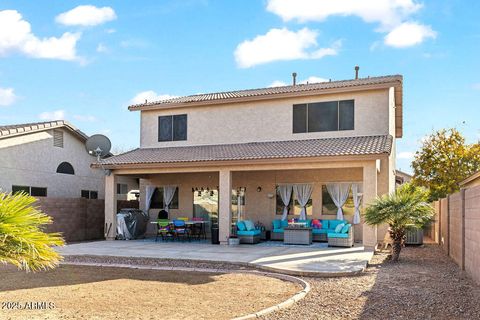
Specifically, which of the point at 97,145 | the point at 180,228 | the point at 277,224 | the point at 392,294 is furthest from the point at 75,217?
the point at 392,294

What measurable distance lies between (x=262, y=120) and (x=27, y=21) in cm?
971

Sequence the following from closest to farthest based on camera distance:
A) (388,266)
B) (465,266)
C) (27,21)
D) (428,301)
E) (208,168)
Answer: (428,301), (465,266), (388,266), (27,21), (208,168)

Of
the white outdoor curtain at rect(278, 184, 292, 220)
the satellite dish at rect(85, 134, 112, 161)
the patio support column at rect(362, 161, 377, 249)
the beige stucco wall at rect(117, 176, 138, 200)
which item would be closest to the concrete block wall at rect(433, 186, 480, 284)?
the patio support column at rect(362, 161, 377, 249)

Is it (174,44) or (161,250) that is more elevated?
(174,44)

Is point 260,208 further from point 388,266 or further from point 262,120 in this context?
point 388,266

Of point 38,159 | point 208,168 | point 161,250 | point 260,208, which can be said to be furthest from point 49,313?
point 38,159

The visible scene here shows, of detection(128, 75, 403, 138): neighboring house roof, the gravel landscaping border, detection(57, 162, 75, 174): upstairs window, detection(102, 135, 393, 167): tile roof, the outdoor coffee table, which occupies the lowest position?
the gravel landscaping border

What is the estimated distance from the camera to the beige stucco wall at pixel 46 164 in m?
20.1

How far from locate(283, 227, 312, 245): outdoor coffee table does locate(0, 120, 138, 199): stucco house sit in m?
11.2

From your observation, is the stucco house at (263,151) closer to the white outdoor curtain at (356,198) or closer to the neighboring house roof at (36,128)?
the white outdoor curtain at (356,198)

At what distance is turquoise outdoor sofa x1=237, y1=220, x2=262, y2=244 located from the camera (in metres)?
18.1

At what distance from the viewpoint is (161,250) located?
15.9m

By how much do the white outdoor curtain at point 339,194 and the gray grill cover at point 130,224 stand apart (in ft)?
27.2

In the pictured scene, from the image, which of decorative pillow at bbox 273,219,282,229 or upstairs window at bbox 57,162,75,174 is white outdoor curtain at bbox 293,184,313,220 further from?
upstairs window at bbox 57,162,75,174
